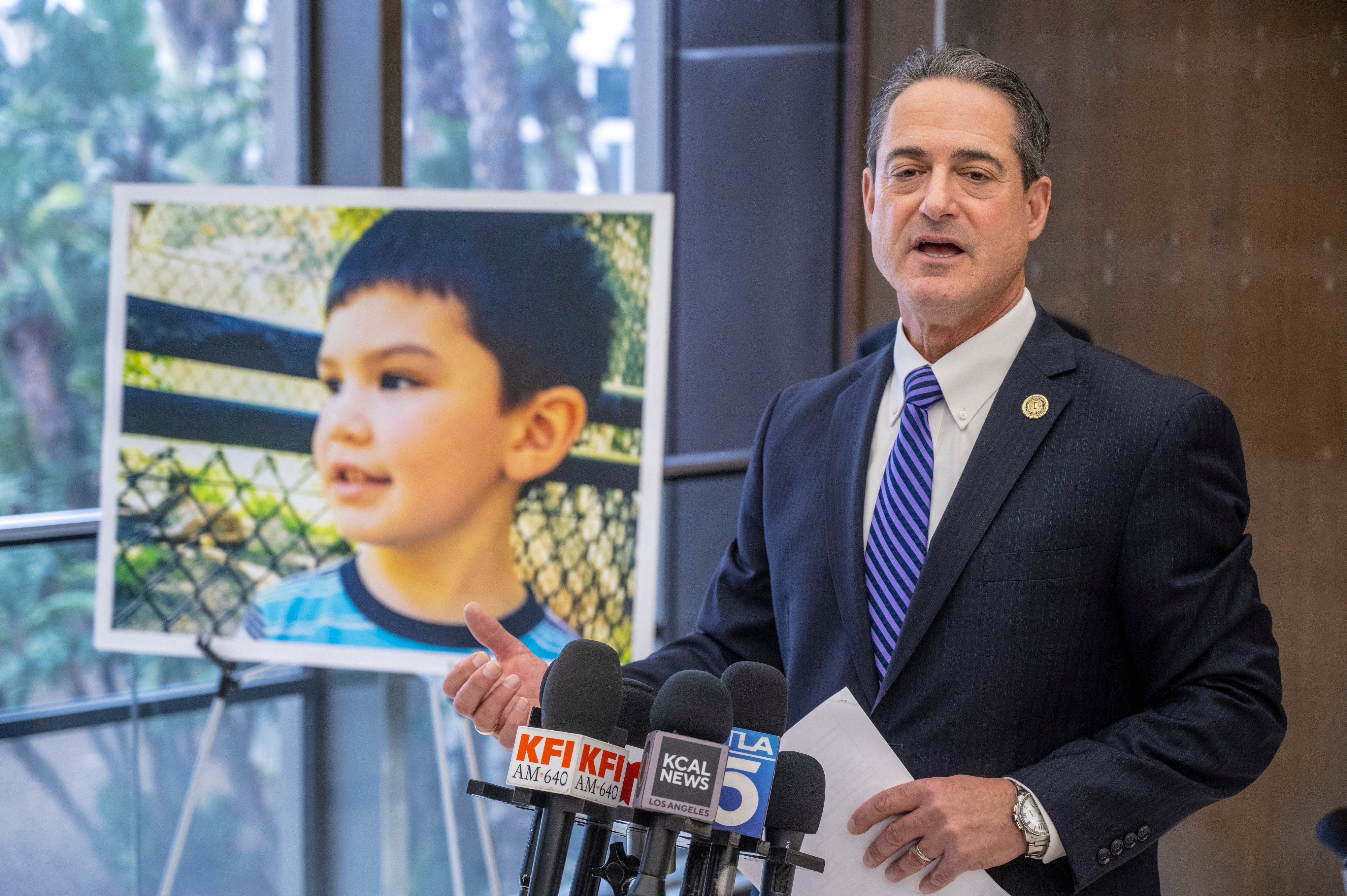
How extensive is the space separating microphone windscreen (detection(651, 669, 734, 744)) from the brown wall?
10.5 feet

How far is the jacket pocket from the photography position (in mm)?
1262

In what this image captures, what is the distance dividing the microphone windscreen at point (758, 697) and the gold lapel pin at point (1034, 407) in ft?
1.71

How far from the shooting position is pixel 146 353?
2.60 m

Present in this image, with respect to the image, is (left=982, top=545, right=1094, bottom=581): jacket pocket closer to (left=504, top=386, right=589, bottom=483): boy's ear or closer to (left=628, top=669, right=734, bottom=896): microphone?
A: (left=628, top=669, right=734, bottom=896): microphone

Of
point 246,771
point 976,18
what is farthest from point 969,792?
point 976,18

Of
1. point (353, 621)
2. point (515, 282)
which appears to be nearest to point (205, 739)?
point (353, 621)

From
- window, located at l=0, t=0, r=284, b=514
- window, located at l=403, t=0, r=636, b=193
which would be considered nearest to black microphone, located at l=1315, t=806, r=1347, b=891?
window, located at l=403, t=0, r=636, b=193

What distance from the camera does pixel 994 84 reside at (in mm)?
1365

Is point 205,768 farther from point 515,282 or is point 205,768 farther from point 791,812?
point 791,812

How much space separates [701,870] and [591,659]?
192 mm

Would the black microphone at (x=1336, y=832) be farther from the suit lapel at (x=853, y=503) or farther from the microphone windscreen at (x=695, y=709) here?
the microphone windscreen at (x=695, y=709)

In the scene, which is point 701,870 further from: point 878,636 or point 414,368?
point 414,368

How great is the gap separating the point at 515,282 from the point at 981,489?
4.97 feet

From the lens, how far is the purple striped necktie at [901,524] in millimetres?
1353
